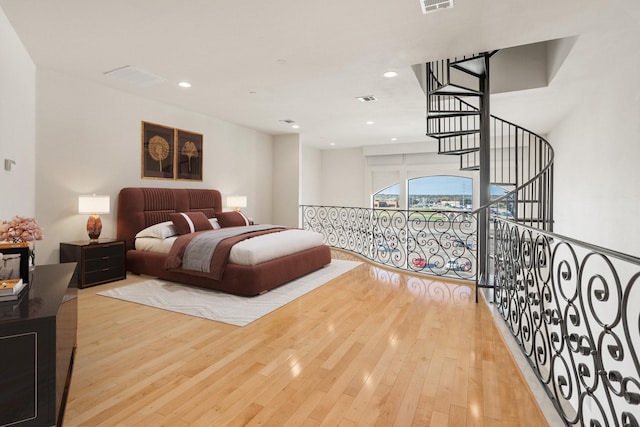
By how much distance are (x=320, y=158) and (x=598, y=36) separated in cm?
785

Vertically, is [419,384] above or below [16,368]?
below

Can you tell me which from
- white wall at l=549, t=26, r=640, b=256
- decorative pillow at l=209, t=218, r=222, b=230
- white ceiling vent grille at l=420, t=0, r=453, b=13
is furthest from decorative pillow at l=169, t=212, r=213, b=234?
white wall at l=549, t=26, r=640, b=256

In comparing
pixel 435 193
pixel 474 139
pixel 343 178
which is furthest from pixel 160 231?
pixel 435 193

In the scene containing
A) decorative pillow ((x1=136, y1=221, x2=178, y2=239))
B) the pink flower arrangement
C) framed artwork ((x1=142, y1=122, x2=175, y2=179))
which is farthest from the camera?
framed artwork ((x1=142, y1=122, x2=175, y2=179))

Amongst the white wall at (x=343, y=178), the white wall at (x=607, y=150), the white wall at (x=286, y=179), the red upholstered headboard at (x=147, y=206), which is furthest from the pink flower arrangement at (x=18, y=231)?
the white wall at (x=343, y=178)

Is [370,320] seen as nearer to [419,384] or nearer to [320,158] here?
[419,384]

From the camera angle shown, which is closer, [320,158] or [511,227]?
[511,227]

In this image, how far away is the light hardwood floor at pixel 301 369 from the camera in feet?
6.10

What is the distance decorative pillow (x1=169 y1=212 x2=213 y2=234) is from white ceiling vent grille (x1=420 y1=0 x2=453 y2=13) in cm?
408

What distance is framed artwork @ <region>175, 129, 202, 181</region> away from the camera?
19.3 ft

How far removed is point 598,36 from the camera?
3119 mm

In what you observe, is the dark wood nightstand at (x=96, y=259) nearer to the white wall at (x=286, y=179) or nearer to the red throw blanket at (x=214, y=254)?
the red throw blanket at (x=214, y=254)

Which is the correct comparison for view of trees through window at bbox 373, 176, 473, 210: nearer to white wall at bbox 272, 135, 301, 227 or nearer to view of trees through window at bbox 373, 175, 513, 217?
view of trees through window at bbox 373, 175, 513, 217

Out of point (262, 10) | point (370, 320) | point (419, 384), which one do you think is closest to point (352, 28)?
point (262, 10)
